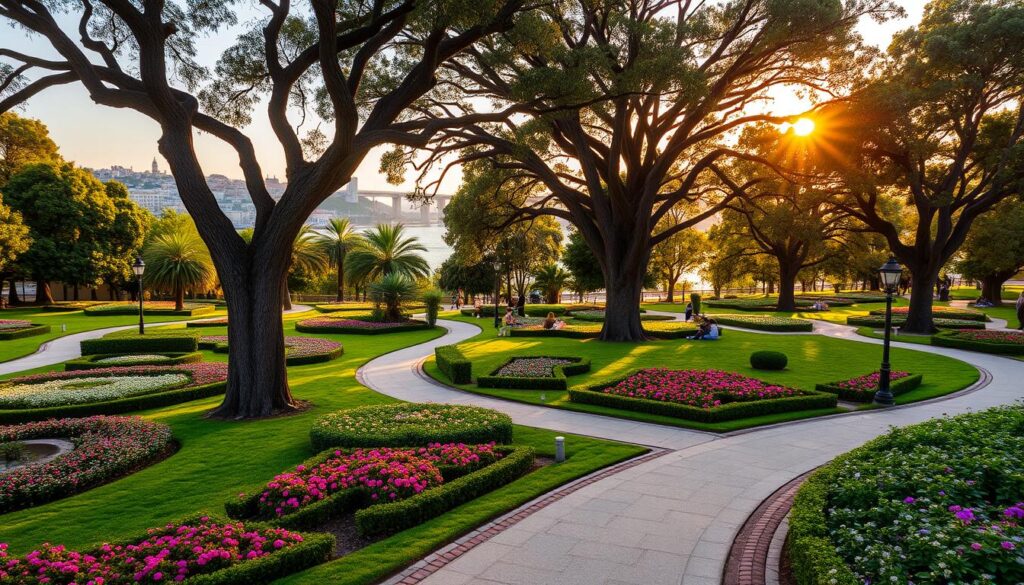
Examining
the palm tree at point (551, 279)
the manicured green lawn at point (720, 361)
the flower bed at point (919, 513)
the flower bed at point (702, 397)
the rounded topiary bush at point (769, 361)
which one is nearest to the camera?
the flower bed at point (919, 513)

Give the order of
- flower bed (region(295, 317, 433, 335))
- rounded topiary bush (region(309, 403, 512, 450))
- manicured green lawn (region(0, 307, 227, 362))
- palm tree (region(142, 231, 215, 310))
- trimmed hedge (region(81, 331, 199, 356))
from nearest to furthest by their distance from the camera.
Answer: rounded topiary bush (region(309, 403, 512, 450)) → trimmed hedge (region(81, 331, 199, 356)) → manicured green lawn (region(0, 307, 227, 362)) → flower bed (region(295, 317, 433, 335)) → palm tree (region(142, 231, 215, 310))

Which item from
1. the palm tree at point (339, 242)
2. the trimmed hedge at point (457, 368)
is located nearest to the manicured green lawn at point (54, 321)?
the palm tree at point (339, 242)

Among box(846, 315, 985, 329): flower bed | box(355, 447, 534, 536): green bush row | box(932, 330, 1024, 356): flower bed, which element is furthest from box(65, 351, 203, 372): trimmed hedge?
box(846, 315, 985, 329): flower bed

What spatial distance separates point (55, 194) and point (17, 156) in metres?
9.32

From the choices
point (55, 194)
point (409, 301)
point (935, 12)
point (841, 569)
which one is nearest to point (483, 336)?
point (409, 301)

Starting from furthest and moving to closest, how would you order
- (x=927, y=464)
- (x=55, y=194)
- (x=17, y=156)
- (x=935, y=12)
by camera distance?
(x=17, y=156) < (x=55, y=194) < (x=935, y=12) < (x=927, y=464)

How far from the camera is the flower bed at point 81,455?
8.45 metres

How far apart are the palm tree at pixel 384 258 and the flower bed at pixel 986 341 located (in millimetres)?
35014

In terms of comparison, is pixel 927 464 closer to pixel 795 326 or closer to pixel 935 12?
pixel 795 326

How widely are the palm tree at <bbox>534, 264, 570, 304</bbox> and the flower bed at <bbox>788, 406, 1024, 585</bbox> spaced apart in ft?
139

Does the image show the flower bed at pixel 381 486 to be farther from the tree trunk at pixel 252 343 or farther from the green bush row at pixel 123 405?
the green bush row at pixel 123 405

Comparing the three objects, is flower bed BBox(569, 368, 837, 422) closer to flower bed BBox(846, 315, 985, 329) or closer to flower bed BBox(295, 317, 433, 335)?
flower bed BBox(295, 317, 433, 335)

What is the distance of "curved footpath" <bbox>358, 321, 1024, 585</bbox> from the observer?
6.12 metres

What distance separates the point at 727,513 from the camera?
7543 millimetres
